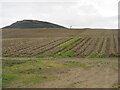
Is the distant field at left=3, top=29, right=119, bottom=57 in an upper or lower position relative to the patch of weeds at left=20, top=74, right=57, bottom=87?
upper

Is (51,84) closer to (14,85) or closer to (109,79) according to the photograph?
(14,85)

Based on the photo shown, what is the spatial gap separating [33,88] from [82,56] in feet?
45.5

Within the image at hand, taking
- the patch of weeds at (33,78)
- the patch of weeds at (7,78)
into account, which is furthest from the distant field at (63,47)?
the patch of weeds at (7,78)

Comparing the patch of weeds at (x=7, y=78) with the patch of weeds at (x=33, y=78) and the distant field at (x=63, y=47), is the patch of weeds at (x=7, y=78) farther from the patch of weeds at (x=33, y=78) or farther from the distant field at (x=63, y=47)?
the distant field at (x=63, y=47)

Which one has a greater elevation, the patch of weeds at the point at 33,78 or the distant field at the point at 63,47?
the distant field at the point at 63,47

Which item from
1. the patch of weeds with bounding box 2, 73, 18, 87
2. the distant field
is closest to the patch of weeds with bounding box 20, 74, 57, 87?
the patch of weeds with bounding box 2, 73, 18, 87

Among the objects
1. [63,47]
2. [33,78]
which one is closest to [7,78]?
[33,78]

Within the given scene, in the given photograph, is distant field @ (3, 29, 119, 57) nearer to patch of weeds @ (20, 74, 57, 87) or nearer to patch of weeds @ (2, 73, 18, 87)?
patch of weeds @ (20, 74, 57, 87)

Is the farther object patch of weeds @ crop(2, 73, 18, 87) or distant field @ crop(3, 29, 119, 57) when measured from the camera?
distant field @ crop(3, 29, 119, 57)

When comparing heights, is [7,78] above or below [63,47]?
below

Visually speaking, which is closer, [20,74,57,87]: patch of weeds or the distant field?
[20,74,57,87]: patch of weeds

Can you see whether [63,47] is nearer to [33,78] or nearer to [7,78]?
[33,78]

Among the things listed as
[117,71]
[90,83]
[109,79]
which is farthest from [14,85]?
[117,71]

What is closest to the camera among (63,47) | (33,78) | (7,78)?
(7,78)
